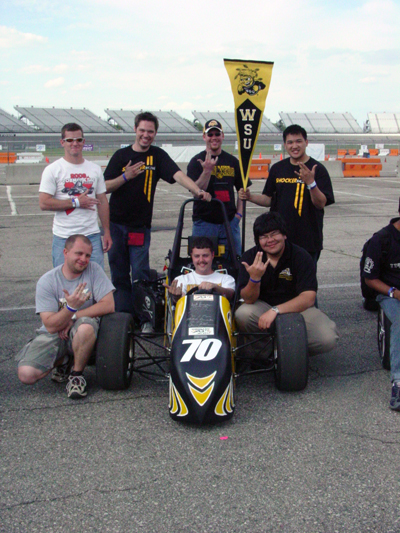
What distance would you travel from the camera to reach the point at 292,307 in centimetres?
411

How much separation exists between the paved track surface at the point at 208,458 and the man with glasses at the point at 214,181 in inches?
62.7

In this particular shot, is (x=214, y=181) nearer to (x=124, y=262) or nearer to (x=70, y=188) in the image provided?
(x=124, y=262)

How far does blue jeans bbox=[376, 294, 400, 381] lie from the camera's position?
3699 millimetres

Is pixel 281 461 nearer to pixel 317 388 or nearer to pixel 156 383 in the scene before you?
pixel 317 388

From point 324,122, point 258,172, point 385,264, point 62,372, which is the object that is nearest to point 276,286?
point 385,264

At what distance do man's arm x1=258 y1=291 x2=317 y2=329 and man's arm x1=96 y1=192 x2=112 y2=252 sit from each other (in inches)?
62.7

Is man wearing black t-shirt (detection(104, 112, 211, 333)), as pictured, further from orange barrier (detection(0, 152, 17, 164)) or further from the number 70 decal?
orange barrier (detection(0, 152, 17, 164))

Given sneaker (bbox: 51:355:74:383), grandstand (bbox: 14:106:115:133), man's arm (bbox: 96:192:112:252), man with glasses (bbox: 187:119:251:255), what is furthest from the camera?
grandstand (bbox: 14:106:115:133)

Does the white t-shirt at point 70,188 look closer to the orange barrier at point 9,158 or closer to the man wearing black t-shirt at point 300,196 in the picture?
the man wearing black t-shirt at point 300,196

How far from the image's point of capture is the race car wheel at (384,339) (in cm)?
419

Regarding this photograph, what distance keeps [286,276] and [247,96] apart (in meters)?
2.10

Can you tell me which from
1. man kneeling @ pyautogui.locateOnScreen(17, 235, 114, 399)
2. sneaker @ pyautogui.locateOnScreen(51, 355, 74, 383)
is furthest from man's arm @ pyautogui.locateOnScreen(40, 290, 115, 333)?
sneaker @ pyautogui.locateOnScreen(51, 355, 74, 383)

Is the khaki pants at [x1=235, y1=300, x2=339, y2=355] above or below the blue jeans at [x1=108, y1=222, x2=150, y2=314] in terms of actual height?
below

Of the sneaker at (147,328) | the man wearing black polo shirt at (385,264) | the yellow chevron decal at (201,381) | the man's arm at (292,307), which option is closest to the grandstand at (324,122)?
the sneaker at (147,328)
